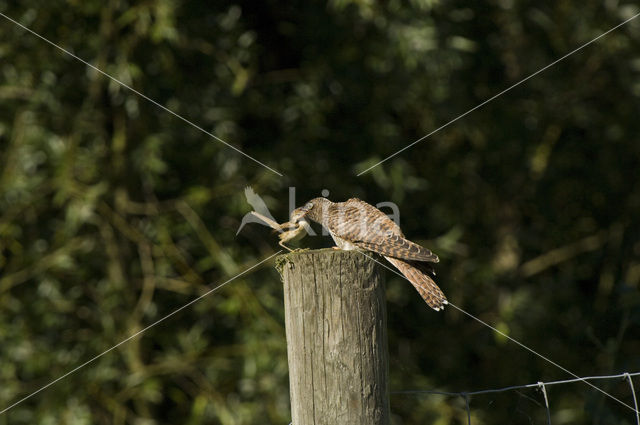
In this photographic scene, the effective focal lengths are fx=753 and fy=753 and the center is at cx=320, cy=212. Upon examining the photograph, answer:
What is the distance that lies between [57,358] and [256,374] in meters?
1.06

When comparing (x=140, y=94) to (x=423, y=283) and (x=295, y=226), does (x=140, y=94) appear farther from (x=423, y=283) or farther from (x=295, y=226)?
(x=423, y=283)

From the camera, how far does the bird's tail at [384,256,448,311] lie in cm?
229

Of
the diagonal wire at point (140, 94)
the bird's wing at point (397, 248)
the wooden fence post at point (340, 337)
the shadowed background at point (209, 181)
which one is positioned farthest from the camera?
the shadowed background at point (209, 181)

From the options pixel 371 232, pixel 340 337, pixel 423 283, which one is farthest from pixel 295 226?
pixel 340 337

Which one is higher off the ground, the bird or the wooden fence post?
the bird

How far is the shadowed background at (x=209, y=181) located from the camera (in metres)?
3.98

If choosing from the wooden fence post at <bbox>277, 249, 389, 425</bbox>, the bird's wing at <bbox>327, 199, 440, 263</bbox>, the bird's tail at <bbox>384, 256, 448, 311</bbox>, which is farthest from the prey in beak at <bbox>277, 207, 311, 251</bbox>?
the wooden fence post at <bbox>277, 249, 389, 425</bbox>

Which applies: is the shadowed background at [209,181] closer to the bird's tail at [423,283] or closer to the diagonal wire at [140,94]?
the diagonal wire at [140,94]

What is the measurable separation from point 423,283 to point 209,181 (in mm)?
2069

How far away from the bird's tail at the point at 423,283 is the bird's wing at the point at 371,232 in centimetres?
6

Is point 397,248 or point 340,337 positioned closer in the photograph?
Result: point 340,337

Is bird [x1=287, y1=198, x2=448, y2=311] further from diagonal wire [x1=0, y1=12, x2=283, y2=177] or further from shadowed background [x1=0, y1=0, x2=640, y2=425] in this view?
shadowed background [x1=0, y1=0, x2=640, y2=425]

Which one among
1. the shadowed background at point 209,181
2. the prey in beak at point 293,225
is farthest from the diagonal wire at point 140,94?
the prey in beak at point 293,225

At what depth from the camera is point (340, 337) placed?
5.45ft
